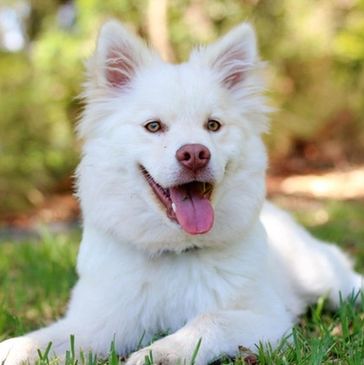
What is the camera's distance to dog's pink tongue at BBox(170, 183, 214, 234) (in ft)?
9.54

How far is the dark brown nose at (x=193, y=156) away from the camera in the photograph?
9.21 ft

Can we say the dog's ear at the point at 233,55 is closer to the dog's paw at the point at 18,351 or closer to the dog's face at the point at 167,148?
the dog's face at the point at 167,148

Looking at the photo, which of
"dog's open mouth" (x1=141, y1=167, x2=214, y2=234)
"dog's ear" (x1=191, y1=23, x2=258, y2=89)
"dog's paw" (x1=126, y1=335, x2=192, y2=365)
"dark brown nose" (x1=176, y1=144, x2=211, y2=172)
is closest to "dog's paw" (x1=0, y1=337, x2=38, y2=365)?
"dog's paw" (x1=126, y1=335, x2=192, y2=365)

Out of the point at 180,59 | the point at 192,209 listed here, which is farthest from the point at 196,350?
the point at 180,59

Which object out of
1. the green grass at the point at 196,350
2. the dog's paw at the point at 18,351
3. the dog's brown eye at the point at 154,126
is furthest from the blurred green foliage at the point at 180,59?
the dog's paw at the point at 18,351

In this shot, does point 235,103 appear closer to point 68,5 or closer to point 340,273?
point 340,273

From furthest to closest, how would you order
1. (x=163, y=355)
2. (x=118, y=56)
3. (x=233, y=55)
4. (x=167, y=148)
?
(x=233, y=55)
(x=118, y=56)
(x=167, y=148)
(x=163, y=355)

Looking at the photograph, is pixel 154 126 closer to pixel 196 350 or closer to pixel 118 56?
pixel 118 56

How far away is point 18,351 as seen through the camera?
2.80 m

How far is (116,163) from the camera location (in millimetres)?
3105

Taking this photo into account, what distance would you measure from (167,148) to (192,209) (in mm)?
298

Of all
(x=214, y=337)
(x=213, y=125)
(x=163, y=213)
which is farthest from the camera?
(x=213, y=125)

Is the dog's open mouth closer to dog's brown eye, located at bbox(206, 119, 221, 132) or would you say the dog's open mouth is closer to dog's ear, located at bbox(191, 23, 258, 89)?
dog's brown eye, located at bbox(206, 119, 221, 132)

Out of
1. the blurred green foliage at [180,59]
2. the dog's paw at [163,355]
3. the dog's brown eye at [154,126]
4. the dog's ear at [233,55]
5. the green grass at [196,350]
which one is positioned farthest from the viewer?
the blurred green foliage at [180,59]
